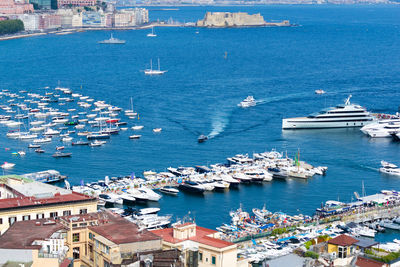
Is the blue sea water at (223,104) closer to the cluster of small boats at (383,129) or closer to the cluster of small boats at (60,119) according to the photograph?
the cluster of small boats at (383,129)

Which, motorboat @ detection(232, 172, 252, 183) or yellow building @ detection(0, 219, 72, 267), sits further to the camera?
motorboat @ detection(232, 172, 252, 183)

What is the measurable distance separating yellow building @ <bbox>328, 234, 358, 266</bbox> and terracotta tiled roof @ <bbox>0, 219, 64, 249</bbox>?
32.8ft

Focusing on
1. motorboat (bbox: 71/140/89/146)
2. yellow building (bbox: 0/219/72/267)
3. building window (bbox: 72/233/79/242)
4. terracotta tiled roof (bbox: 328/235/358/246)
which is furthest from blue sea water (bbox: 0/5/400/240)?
building window (bbox: 72/233/79/242)

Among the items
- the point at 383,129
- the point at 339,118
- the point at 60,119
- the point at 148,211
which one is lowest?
the point at 60,119

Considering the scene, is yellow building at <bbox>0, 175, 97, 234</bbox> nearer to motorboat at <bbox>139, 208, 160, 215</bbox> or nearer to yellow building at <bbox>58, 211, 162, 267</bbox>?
yellow building at <bbox>58, 211, 162, 267</bbox>

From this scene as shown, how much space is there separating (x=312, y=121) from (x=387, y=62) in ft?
240

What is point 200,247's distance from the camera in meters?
25.8

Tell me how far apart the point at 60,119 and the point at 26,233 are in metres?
59.8

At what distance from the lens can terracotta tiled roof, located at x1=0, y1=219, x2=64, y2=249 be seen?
25548 mm

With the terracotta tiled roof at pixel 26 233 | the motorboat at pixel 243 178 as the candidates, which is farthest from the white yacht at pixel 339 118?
the terracotta tiled roof at pixel 26 233

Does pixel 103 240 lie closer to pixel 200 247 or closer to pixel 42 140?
pixel 200 247

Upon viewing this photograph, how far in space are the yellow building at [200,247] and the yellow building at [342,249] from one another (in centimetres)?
373

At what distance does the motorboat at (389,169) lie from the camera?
64.0m

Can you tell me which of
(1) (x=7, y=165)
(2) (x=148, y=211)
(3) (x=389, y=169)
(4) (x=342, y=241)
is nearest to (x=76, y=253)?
(4) (x=342, y=241)
